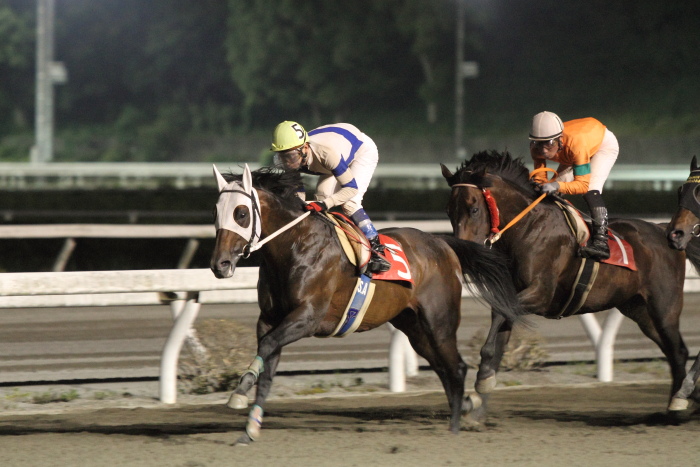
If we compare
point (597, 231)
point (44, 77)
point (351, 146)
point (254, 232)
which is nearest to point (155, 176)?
point (44, 77)

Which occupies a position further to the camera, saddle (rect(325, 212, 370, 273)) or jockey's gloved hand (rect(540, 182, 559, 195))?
jockey's gloved hand (rect(540, 182, 559, 195))

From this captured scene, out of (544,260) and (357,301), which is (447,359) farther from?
(544,260)

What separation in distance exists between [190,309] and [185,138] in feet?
130

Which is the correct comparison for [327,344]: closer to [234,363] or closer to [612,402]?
[234,363]

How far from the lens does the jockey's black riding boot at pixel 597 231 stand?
18.5 feet

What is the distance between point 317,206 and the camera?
16.2ft

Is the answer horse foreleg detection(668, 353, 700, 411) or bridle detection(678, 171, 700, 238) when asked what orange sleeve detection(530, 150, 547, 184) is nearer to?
bridle detection(678, 171, 700, 238)

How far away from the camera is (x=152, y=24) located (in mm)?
53594

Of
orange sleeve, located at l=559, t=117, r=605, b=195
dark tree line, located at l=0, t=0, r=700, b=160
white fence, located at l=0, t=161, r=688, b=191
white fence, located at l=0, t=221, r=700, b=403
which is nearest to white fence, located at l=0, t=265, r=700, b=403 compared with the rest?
white fence, located at l=0, t=221, r=700, b=403

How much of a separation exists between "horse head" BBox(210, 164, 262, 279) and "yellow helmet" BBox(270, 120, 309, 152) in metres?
0.23

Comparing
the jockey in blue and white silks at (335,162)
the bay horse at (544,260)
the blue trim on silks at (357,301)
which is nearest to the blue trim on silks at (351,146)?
the jockey in blue and white silks at (335,162)

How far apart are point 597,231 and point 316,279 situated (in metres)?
1.73

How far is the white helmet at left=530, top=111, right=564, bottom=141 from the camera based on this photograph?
5637mm

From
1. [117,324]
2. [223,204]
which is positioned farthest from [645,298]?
[117,324]
